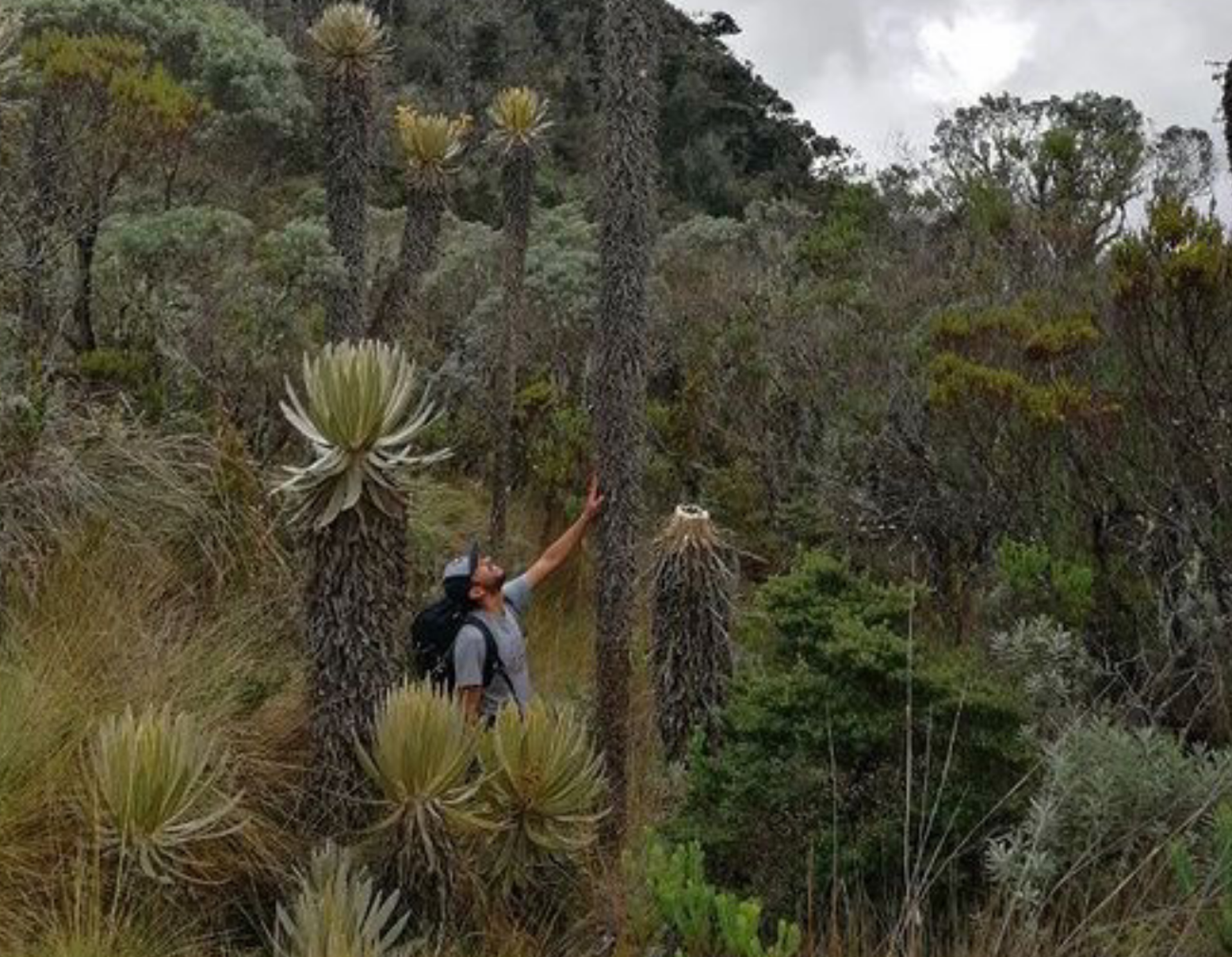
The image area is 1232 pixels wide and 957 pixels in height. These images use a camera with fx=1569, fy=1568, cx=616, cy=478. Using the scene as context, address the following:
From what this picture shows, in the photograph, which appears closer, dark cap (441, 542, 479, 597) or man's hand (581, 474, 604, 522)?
man's hand (581, 474, 604, 522)

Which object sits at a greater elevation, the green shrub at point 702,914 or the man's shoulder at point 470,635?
the man's shoulder at point 470,635

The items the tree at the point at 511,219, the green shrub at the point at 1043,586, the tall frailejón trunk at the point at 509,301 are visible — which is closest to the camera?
the green shrub at the point at 1043,586

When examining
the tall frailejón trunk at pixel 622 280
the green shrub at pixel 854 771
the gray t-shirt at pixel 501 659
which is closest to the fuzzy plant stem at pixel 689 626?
the tall frailejón trunk at pixel 622 280

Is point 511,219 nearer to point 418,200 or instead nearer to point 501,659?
point 418,200

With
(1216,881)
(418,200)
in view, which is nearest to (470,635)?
(1216,881)

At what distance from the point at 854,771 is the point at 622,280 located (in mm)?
1974

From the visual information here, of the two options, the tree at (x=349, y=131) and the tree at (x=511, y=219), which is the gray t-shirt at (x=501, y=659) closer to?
the tree at (x=349, y=131)

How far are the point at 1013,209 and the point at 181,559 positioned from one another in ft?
38.3

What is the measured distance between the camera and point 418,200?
34.0 ft

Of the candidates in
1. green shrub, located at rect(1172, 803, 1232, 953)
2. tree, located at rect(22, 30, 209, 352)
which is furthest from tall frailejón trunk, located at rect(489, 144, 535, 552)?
green shrub, located at rect(1172, 803, 1232, 953)

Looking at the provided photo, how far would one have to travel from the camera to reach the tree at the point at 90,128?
9672 millimetres

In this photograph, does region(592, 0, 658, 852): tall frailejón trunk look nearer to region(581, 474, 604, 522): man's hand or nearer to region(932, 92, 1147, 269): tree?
region(581, 474, 604, 522): man's hand

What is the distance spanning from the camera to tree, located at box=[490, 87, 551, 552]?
33.4 feet

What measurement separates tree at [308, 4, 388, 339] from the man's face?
9.77 ft
